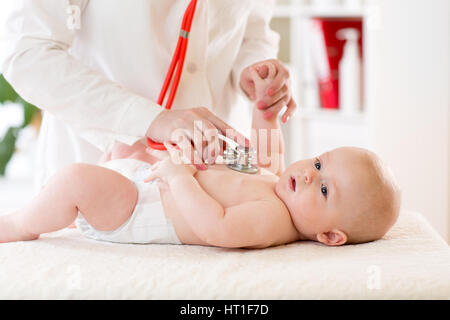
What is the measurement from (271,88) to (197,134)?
0.96ft

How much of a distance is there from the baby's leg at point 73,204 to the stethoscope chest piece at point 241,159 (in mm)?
209

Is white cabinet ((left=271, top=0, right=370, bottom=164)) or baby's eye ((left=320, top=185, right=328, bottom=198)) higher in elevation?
white cabinet ((left=271, top=0, right=370, bottom=164))

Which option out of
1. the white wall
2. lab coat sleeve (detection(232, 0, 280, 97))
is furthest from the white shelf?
lab coat sleeve (detection(232, 0, 280, 97))

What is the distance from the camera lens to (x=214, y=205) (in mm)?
1014

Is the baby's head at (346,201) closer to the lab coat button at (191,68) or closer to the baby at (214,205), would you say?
the baby at (214,205)

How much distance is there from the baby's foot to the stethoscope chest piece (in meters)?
0.39

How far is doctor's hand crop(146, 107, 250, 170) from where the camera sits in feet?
3.30

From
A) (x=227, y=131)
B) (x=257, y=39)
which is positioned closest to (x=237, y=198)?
(x=227, y=131)

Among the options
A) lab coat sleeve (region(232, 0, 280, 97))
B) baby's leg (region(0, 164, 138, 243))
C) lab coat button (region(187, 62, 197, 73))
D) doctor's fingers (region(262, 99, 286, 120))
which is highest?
lab coat sleeve (region(232, 0, 280, 97))

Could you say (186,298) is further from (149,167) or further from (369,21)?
(369,21)

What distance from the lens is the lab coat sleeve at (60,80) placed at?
1.12 m

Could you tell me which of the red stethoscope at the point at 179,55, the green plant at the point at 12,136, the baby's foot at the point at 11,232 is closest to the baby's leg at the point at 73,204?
the baby's foot at the point at 11,232

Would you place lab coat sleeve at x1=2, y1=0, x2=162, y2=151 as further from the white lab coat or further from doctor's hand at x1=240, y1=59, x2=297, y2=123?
doctor's hand at x1=240, y1=59, x2=297, y2=123

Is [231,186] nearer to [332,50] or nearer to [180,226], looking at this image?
[180,226]
